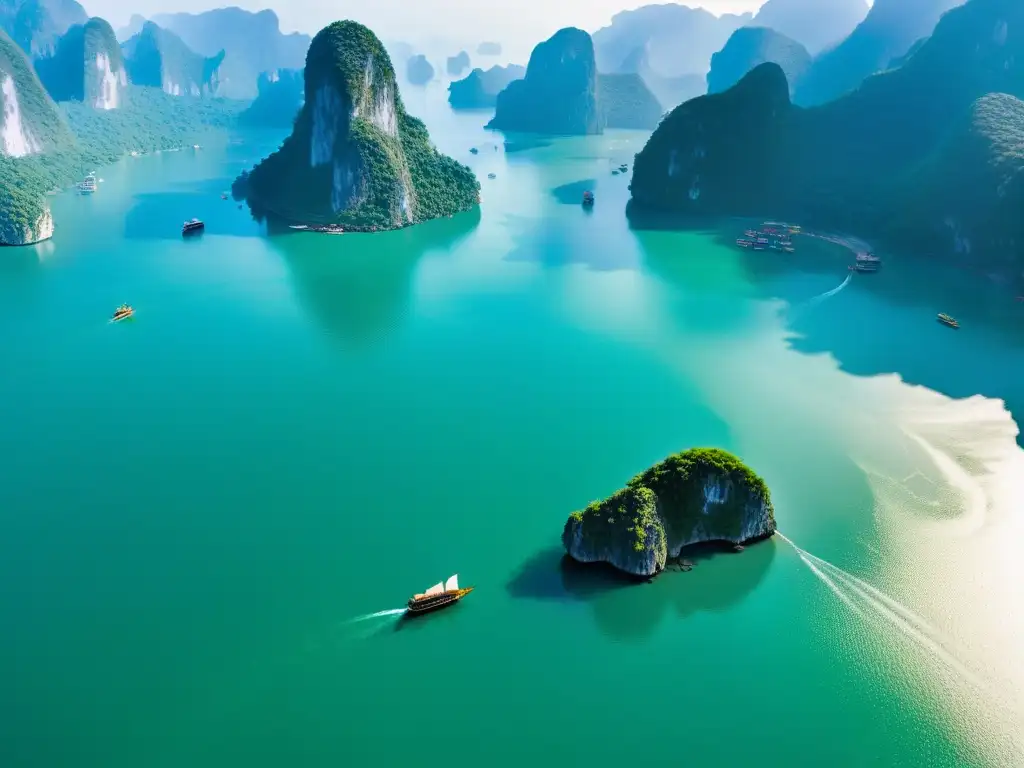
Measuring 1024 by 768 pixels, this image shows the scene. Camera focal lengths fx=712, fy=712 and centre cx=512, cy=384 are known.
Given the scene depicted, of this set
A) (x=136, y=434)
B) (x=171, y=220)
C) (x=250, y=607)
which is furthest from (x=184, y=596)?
(x=171, y=220)

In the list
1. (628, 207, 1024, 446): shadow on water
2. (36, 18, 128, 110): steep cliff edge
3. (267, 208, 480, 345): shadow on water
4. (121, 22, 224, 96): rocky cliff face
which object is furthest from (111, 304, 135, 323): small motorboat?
(121, 22, 224, 96): rocky cliff face

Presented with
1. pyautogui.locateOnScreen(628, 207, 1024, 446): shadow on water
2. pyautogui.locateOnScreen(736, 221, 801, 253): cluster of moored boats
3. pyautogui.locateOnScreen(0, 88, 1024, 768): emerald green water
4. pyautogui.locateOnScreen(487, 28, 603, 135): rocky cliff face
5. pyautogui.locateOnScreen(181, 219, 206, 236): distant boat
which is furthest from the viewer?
pyautogui.locateOnScreen(487, 28, 603, 135): rocky cliff face

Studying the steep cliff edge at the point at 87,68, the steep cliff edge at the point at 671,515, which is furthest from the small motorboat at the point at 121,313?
the steep cliff edge at the point at 87,68

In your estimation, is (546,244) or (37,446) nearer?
(37,446)

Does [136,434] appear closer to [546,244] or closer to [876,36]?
[546,244]

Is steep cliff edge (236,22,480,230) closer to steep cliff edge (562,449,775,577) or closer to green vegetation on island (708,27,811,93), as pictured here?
steep cliff edge (562,449,775,577)

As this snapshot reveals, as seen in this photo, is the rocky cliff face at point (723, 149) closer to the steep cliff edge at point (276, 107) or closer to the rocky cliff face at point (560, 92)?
the rocky cliff face at point (560, 92)
